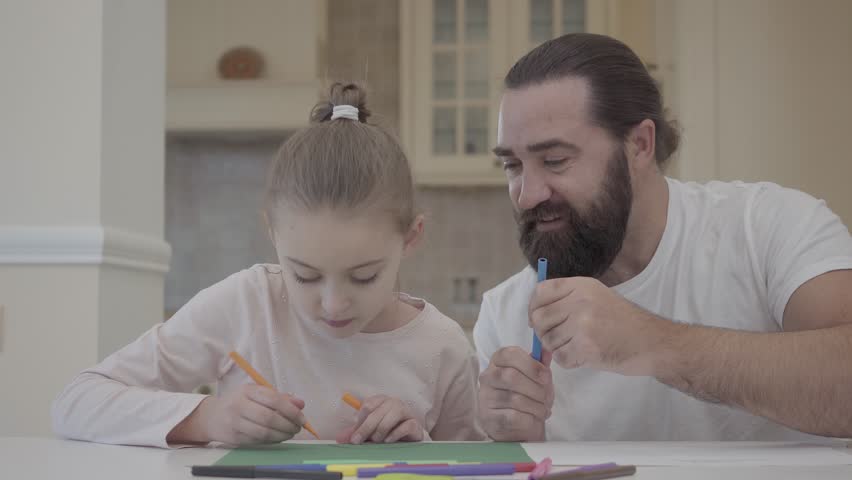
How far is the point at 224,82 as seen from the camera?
447 cm

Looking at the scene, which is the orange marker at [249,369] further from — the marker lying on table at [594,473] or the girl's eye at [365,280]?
the marker lying on table at [594,473]

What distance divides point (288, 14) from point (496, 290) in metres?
3.14

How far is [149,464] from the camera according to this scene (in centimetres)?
105

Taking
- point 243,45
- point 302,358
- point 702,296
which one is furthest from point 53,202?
point 243,45

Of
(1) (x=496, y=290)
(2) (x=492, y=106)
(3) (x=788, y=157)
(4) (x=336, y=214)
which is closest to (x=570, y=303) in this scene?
(4) (x=336, y=214)

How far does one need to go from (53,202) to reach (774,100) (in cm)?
235

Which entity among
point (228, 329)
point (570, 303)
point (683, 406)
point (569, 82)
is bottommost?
point (683, 406)

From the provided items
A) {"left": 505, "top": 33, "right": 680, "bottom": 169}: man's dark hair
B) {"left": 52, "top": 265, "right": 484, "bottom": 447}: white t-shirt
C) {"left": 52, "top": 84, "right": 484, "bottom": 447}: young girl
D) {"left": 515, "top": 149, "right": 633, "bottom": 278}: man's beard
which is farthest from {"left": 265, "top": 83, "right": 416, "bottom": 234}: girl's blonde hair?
{"left": 505, "top": 33, "right": 680, "bottom": 169}: man's dark hair

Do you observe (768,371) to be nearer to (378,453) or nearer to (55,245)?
(378,453)

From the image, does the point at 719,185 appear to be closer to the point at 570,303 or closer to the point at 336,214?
the point at 570,303

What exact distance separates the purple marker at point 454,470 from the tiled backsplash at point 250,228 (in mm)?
3850

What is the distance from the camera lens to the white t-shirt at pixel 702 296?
1515 millimetres

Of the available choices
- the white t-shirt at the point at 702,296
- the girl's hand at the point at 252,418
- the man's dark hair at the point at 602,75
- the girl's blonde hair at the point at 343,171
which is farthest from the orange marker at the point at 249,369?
the man's dark hair at the point at 602,75

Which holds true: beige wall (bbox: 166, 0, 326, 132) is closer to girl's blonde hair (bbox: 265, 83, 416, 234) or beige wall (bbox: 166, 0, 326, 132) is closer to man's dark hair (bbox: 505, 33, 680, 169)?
man's dark hair (bbox: 505, 33, 680, 169)
